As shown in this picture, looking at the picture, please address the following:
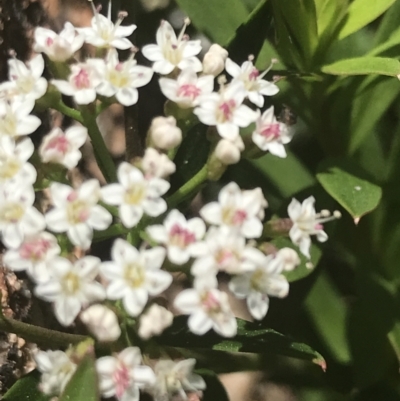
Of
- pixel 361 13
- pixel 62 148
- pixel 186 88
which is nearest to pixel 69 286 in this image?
pixel 62 148

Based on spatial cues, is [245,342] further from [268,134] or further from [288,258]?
[268,134]

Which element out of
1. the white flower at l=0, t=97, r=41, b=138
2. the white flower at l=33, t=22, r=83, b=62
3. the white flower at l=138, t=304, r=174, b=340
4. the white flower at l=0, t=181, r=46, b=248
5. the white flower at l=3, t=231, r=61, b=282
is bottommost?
the white flower at l=138, t=304, r=174, b=340

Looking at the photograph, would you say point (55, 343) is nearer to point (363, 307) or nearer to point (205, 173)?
point (205, 173)

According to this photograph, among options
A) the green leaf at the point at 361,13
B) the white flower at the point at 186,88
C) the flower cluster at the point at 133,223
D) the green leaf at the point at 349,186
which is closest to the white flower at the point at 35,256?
the flower cluster at the point at 133,223

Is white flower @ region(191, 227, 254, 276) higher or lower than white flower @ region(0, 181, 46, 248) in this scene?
lower

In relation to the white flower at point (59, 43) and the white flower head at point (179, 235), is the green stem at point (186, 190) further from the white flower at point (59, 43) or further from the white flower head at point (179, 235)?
the white flower at point (59, 43)

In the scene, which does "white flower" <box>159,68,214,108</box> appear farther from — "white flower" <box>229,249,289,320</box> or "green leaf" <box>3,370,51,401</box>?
"green leaf" <box>3,370,51,401</box>

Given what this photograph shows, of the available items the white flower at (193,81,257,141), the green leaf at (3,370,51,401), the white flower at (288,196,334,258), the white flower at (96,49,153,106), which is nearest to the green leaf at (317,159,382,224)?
the white flower at (288,196,334,258)

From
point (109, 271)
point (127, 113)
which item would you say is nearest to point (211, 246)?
point (109, 271)
